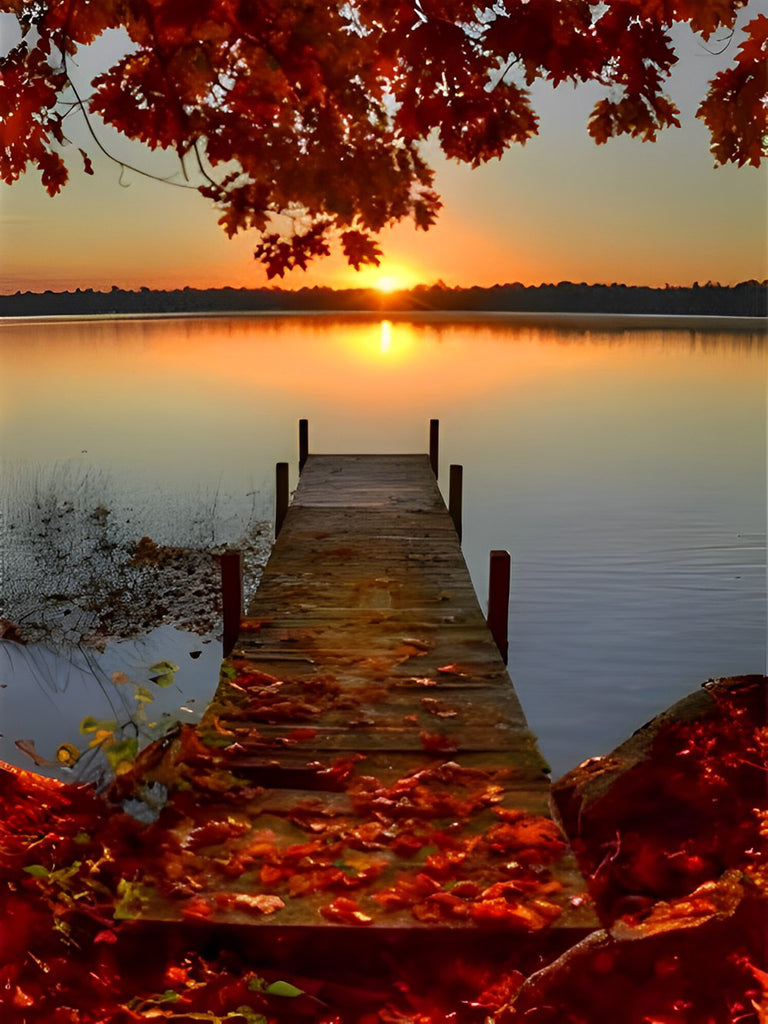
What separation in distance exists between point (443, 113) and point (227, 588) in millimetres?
Result: 4627

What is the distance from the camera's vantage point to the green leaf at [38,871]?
3770 mm

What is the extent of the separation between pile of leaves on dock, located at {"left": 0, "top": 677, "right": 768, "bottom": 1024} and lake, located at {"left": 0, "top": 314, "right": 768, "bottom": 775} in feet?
16.0

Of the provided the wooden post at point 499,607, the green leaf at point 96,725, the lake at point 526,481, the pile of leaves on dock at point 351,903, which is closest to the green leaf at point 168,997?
the pile of leaves on dock at point 351,903

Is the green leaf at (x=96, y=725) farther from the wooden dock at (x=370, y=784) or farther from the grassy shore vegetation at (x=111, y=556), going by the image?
the grassy shore vegetation at (x=111, y=556)

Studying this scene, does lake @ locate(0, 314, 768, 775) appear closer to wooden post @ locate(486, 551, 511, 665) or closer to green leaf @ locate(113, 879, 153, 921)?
wooden post @ locate(486, 551, 511, 665)

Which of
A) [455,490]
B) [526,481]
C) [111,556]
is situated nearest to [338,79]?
[455,490]

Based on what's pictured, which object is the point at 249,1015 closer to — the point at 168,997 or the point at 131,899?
the point at 168,997

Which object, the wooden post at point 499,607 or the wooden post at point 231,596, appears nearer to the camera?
the wooden post at point 231,596

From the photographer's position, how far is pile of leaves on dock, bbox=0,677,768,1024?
309 cm

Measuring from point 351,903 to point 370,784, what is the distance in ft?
3.68

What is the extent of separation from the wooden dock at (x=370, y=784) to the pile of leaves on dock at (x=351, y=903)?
15mm

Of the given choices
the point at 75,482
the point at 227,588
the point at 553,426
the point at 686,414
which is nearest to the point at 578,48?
the point at 227,588

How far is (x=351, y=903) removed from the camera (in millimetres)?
3789

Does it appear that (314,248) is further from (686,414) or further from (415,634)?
(686,414)
